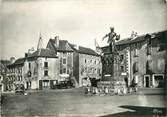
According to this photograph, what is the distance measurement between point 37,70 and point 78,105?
540mm

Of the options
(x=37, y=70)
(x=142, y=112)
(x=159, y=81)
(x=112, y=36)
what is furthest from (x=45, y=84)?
(x=159, y=81)

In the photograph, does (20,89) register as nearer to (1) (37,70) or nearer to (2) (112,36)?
(1) (37,70)

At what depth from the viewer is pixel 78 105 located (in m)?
3.64

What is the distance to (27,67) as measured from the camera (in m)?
3.75

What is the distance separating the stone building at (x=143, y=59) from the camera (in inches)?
144

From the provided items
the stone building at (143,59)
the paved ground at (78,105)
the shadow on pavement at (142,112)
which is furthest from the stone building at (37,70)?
the shadow on pavement at (142,112)

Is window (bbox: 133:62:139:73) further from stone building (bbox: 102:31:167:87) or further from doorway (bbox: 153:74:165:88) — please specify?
doorway (bbox: 153:74:165:88)

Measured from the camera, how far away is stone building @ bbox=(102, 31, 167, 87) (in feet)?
12.0

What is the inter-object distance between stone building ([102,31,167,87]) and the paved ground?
151 millimetres

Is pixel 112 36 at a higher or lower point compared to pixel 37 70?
higher

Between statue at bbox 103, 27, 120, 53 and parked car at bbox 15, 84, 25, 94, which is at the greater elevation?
statue at bbox 103, 27, 120, 53

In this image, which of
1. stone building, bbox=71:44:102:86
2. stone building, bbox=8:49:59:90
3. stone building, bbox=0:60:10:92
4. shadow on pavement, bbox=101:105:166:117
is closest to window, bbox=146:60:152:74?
shadow on pavement, bbox=101:105:166:117

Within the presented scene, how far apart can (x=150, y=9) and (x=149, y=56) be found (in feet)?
1.53

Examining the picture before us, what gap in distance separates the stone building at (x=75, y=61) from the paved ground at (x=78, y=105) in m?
0.17
